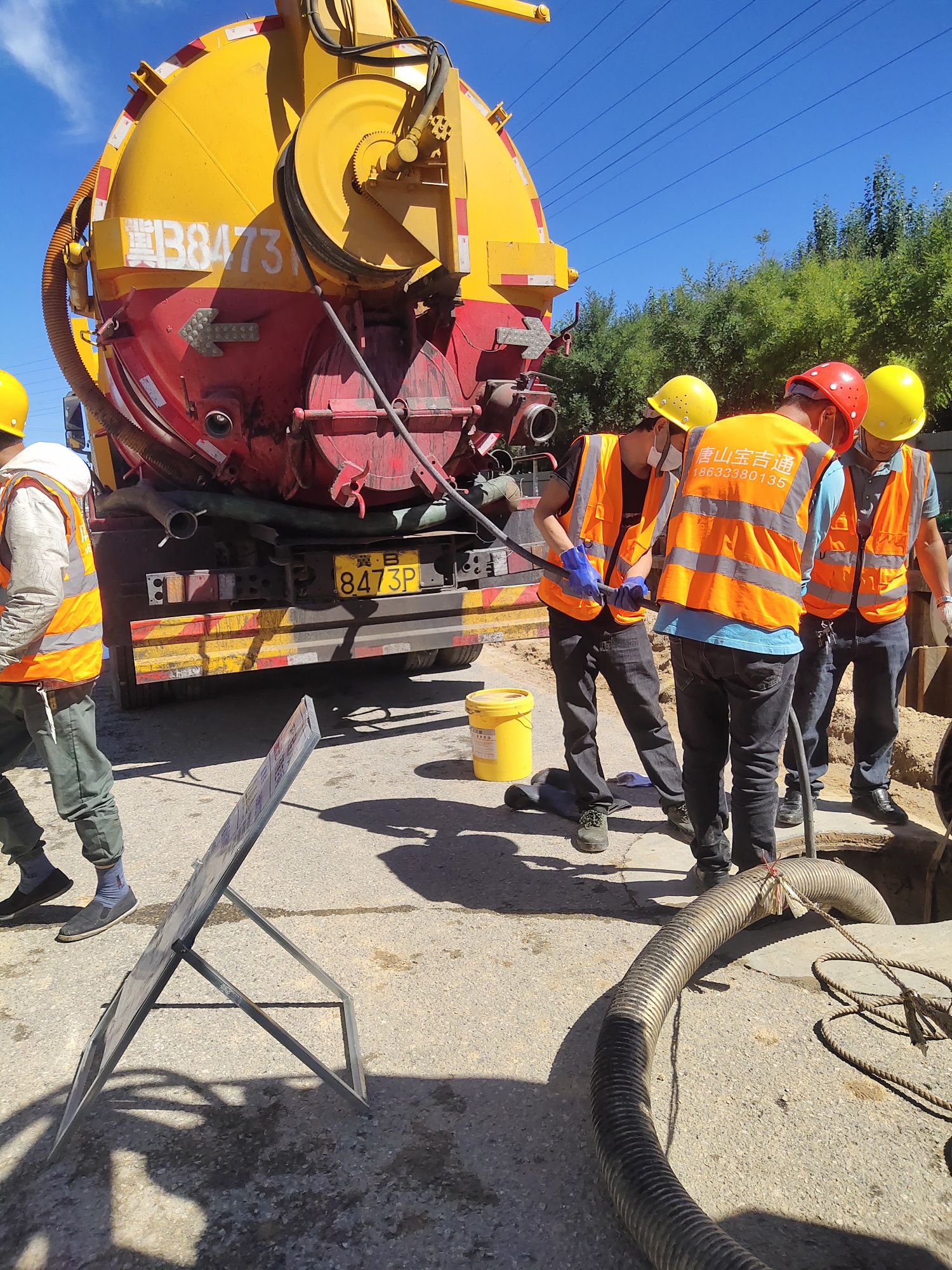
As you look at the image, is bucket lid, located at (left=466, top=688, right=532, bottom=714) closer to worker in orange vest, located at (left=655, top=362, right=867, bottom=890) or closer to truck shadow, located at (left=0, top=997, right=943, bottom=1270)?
worker in orange vest, located at (left=655, top=362, right=867, bottom=890)

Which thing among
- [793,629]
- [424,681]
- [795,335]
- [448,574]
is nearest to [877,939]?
[793,629]

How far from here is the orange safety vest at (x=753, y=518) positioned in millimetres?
2650

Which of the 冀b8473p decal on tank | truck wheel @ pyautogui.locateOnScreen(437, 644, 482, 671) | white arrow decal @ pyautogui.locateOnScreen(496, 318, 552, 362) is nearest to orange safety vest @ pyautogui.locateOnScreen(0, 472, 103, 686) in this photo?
the 冀b8473p decal on tank

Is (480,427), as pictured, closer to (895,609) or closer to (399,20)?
(399,20)

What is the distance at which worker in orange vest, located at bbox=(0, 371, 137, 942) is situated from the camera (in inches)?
112

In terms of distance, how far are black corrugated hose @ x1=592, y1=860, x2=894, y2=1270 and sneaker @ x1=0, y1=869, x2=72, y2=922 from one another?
2.25m

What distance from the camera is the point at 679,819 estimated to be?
147 inches

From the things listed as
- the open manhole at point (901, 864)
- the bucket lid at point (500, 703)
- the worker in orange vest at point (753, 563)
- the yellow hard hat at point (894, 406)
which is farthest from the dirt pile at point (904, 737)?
the worker in orange vest at point (753, 563)

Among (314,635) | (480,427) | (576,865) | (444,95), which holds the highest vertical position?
(444,95)

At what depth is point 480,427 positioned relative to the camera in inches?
200

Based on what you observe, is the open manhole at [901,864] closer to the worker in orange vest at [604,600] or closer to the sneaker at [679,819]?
the sneaker at [679,819]

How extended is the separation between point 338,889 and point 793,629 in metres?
1.91

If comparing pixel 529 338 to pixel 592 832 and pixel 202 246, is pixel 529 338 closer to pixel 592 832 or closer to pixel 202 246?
pixel 202 246

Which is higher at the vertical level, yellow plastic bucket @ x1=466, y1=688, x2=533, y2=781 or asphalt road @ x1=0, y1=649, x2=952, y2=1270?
yellow plastic bucket @ x1=466, y1=688, x2=533, y2=781
